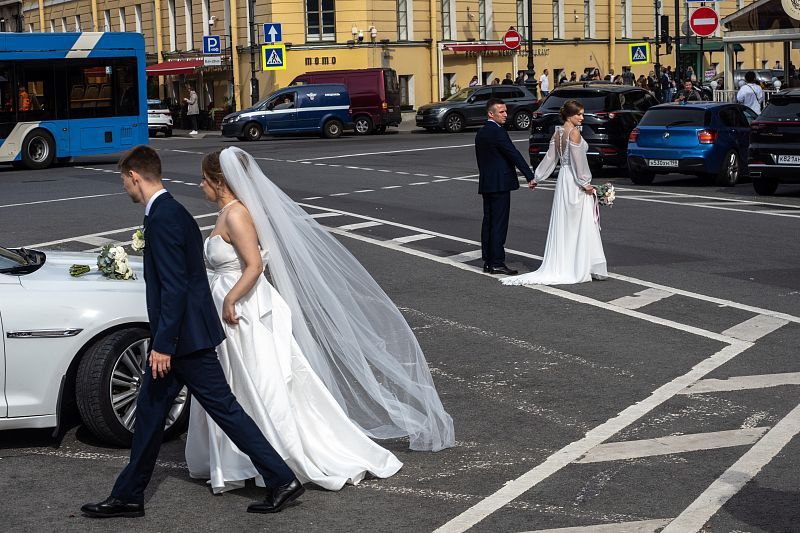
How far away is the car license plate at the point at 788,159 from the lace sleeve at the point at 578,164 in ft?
27.8

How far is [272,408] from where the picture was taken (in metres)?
6.25

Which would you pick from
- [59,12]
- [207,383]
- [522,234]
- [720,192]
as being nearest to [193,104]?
[59,12]

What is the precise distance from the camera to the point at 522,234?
652 inches

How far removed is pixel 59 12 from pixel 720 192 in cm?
5315

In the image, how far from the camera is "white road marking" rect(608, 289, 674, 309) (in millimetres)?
11461

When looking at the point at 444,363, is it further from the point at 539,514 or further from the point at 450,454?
the point at 539,514

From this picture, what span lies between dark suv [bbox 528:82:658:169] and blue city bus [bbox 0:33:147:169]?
10.3 metres

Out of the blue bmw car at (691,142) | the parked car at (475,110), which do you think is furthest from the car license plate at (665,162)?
the parked car at (475,110)

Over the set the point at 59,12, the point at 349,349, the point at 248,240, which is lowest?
the point at 349,349

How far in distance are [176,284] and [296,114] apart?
36.2 metres

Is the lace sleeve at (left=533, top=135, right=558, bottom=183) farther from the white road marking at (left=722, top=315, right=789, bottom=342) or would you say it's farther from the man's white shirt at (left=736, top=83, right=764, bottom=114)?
the man's white shirt at (left=736, top=83, right=764, bottom=114)

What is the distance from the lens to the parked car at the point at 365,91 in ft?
142

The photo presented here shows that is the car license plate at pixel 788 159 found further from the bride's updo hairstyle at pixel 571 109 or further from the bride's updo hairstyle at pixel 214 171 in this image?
the bride's updo hairstyle at pixel 214 171

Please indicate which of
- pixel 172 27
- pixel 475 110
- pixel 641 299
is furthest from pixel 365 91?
pixel 641 299
